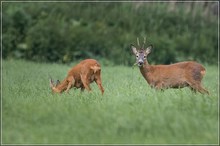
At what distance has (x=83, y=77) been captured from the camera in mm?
14906

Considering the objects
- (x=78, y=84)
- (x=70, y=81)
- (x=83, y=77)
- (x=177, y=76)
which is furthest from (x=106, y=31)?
(x=177, y=76)

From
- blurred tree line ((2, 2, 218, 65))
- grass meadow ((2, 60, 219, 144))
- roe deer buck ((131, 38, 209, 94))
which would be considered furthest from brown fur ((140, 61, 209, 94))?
blurred tree line ((2, 2, 218, 65))

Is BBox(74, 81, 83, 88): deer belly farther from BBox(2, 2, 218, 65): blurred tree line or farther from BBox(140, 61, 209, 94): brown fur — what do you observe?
BBox(2, 2, 218, 65): blurred tree line

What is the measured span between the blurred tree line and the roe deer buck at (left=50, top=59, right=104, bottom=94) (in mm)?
11298

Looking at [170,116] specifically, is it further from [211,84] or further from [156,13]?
[156,13]

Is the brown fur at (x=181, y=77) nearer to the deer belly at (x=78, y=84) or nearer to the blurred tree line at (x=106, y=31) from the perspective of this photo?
the deer belly at (x=78, y=84)

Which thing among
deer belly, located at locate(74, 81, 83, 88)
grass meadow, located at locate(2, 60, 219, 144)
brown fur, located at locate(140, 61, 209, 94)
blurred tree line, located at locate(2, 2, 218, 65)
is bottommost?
grass meadow, located at locate(2, 60, 219, 144)

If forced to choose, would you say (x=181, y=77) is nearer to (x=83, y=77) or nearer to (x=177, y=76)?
(x=177, y=76)

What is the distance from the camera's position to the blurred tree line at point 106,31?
27.1 metres

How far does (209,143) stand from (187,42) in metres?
18.8

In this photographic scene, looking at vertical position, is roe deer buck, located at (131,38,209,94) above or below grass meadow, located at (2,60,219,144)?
above

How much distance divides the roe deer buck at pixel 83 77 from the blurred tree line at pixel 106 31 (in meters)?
11.3

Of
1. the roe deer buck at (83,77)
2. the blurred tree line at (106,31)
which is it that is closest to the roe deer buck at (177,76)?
the roe deer buck at (83,77)

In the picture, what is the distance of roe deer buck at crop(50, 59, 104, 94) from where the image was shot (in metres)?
14.8
